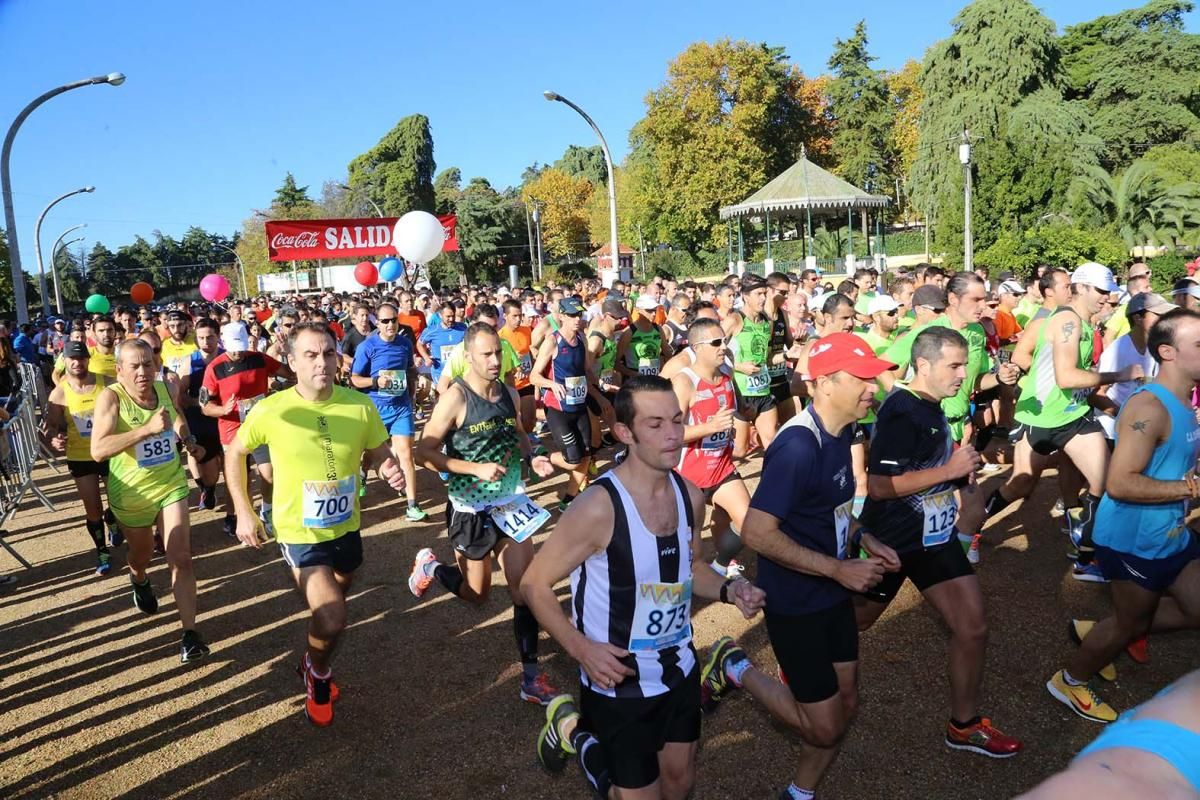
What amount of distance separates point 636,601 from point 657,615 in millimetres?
96

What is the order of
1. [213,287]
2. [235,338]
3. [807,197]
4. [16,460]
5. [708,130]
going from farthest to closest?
[708,130]
[807,197]
[213,287]
[16,460]
[235,338]

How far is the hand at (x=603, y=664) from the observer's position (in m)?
2.66

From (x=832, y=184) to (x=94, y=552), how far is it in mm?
32471

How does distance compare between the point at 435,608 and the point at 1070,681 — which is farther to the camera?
the point at 435,608

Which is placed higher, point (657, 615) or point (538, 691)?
point (657, 615)

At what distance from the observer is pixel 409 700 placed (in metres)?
4.81

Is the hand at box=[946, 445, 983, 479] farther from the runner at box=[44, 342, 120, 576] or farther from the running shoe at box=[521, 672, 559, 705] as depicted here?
the runner at box=[44, 342, 120, 576]

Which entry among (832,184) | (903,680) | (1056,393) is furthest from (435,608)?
(832,184)

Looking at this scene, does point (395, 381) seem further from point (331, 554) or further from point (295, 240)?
point (295, 240)

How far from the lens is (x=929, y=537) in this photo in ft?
12.6

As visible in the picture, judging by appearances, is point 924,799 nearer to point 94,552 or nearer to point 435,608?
point 435,608

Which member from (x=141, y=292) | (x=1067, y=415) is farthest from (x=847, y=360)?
(x=141, y=292)

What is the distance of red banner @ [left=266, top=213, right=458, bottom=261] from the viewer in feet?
74.8

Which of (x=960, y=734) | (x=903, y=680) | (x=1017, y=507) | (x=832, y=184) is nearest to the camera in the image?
(x=960, y=734)
